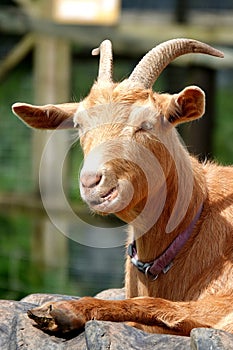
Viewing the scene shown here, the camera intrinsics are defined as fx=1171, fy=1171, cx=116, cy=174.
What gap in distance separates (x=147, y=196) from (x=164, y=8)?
27.2ft

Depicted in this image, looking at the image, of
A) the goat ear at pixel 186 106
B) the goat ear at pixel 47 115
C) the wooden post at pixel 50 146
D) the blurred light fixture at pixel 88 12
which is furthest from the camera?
the wooden post at pixel 50 146

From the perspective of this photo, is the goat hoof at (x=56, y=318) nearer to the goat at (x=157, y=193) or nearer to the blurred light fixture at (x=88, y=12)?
the goat at (x=157, y=193)

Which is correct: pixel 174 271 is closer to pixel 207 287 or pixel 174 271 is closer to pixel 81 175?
pixel 207 287


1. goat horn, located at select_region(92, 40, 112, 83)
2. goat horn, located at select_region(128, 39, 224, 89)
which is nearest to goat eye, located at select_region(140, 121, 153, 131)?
goat horn, located at select_region(128, 39, 224, 89)

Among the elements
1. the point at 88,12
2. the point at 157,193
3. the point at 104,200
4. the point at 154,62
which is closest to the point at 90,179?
the point at 104,200

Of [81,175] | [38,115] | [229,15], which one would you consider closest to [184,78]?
[229,15]

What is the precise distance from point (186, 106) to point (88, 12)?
6.17 m

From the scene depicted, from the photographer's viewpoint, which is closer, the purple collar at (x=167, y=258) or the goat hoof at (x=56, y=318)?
the goat hoof at (x=56, y=318)

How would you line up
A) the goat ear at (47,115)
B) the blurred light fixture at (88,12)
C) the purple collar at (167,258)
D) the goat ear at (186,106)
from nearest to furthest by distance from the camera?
1. the goat ear at (186,106)
2. the purple collar at (167,258)
3. the goat ear at (47,115)
4. the blurred light fixture at (88,12)

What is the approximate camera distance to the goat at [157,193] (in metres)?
6.36

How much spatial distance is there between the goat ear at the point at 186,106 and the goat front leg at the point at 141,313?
1.07 meters

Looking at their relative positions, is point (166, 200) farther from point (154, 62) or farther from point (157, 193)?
point (154, 62)

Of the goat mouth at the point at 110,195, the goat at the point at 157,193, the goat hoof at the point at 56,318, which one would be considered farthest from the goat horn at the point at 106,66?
the goat hoof at the point at 56,318

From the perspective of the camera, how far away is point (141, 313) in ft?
20.5
